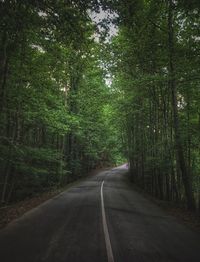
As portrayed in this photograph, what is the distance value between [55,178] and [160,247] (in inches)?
741

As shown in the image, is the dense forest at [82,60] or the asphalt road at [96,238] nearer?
the asphalt road at [96,238]

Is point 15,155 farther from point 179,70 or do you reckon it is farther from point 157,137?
point 157,137

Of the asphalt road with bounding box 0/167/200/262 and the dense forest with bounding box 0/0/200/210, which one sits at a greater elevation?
the dense forest with bounding box 0/0/200/210

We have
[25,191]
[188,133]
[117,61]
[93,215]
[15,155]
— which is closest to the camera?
[93,215]

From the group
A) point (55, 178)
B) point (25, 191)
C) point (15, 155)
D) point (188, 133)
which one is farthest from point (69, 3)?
point (55, 178)

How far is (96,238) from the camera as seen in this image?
7457 millimetres

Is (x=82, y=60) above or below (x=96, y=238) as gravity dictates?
above

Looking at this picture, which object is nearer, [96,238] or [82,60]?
[96,238]

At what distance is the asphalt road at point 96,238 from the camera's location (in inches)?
239

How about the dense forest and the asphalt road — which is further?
the dense forest

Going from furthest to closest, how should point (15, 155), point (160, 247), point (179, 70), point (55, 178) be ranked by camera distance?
point (55, 178)
point (15, 155)
point (179, 70)
point (160, 247)

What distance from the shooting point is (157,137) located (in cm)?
2061

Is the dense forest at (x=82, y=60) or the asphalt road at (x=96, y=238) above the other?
the dense forest at (x=82, y=60)

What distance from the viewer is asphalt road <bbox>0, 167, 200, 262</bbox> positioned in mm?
6066
